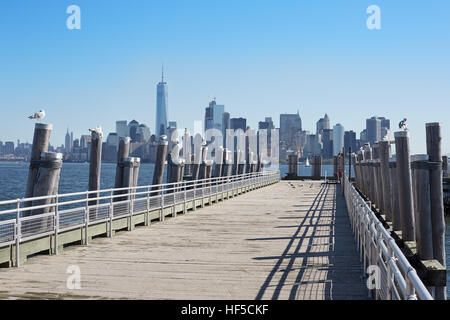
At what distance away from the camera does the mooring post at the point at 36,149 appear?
41.7ft

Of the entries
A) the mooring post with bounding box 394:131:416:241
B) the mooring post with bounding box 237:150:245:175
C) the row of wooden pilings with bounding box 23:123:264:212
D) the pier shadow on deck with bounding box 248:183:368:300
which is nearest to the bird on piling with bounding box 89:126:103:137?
the row of wooden pilings with bounding box 23:123:264:212

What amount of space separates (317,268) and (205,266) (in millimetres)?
2134

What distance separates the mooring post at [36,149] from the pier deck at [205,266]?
177 centimetres

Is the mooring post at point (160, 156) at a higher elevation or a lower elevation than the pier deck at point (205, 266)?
higher

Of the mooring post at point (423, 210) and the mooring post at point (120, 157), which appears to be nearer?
the mooring post at point (423, 210)

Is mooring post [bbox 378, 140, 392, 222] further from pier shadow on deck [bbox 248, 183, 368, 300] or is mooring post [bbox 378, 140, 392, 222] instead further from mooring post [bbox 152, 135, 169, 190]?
mooring post [bbox 152, 135, 169, 190]

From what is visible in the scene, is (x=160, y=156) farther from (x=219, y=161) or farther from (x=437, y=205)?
(x=219, y=161)

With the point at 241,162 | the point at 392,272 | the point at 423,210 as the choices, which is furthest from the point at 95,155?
the point at 241,162

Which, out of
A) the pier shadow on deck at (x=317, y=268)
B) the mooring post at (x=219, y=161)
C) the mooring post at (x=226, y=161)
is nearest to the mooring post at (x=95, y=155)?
the pier shadow on deck at (x=317, y=268)

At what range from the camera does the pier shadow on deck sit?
8.20 m

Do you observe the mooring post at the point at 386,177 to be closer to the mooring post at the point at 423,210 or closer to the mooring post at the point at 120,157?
the mooring post at the point at 423,210
